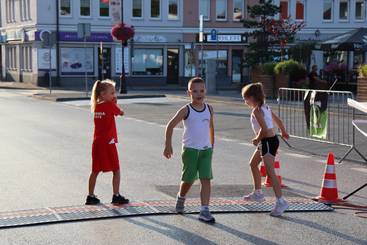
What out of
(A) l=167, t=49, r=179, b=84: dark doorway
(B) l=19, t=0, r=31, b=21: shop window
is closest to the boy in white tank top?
(A) l=167, t=49, r=179, b=84: dark doorway

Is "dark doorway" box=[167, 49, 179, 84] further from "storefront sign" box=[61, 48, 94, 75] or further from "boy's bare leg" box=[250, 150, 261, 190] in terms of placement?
"boy's bare leg" box=[250, 150, 261, 190]

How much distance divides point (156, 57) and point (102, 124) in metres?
38.8

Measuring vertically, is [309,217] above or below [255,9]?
below

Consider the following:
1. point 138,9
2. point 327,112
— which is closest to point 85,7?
point 138,9

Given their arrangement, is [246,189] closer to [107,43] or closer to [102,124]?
[102,124]

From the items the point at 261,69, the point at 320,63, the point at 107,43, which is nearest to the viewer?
the point at 261,69

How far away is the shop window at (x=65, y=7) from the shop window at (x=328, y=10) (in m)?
19.4

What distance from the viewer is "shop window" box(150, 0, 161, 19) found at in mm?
45934

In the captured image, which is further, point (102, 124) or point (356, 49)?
point (356, 49)

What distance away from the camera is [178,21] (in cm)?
4606

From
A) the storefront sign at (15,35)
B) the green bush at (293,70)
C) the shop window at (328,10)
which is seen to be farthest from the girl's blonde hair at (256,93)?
the shop window at (328,10)

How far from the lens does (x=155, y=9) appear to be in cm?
4612

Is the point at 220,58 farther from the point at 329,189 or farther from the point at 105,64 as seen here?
the point at 329,189

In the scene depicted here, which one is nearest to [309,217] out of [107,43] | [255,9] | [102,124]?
[102,124]
